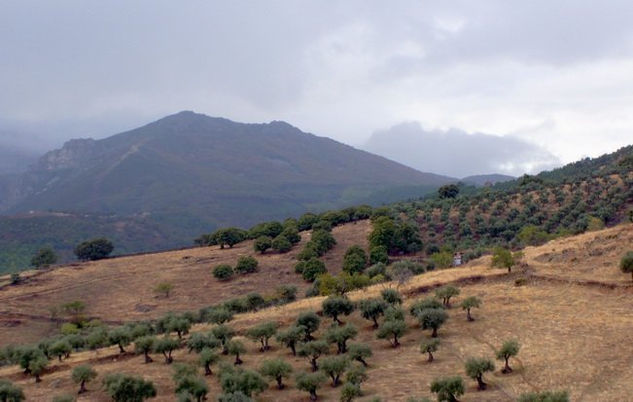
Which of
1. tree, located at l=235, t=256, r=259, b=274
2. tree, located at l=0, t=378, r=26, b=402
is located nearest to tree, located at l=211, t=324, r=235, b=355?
tree, located at l=0, t=378, r=26, b=402

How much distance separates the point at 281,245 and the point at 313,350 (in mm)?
44619

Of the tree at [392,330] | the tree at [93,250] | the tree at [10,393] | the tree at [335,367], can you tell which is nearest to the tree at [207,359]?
the tree at [335,367]

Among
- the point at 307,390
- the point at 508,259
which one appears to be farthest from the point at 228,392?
the point at 508,259

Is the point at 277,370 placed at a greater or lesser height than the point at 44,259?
lesser

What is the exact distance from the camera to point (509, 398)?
961 inches

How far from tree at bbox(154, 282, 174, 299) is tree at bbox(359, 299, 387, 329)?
3313 cm

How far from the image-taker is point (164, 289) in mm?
63906

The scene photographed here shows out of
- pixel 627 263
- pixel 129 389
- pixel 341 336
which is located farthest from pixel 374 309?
pixel 627 263

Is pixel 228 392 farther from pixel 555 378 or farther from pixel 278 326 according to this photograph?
pixel 555 378

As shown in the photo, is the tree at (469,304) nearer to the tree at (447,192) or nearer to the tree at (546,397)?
the tree at (546,397)

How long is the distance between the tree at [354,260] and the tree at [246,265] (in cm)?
1082

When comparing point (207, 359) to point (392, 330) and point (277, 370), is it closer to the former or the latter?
point (277, 370)

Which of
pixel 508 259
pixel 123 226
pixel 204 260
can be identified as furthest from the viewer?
pixel 123 226

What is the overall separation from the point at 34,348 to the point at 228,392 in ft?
49.5
